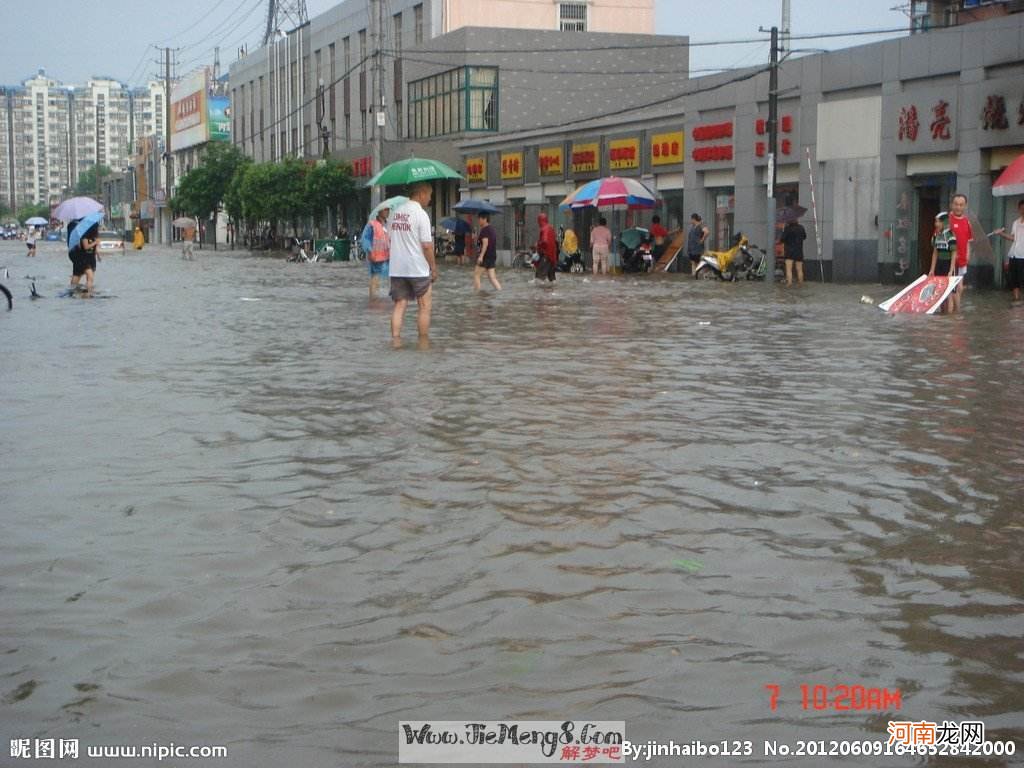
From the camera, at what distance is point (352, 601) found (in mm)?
5016

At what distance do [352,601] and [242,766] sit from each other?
143 cm

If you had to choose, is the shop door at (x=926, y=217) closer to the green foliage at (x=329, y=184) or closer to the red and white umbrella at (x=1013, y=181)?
the red and white umbrella at (x=1013, y=181)

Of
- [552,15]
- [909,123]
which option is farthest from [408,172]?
[552,15]

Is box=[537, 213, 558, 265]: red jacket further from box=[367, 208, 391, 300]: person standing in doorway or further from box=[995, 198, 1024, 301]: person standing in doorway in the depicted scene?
box=[995, 198, 1024, 301]: person standing in doorway

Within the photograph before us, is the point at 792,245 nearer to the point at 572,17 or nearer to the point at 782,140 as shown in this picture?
the point at 782,140

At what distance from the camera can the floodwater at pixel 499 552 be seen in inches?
159

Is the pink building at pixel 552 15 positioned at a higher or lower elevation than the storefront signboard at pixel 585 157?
higher

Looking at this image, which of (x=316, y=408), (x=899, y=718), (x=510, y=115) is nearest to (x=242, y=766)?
(x=899, y=718)

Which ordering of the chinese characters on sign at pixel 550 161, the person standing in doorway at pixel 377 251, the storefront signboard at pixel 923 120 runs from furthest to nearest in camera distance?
the chinese characters on sign at pixel 550 161
the storefront signboard at pixel 923 120
the person standing in doorway at pixel 377 251

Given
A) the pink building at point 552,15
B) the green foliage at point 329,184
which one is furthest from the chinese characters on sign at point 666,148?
the green foliage at point 329,184

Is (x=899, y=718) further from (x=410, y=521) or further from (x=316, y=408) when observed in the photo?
(x=316, y=408)

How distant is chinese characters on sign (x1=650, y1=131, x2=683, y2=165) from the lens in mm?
41625

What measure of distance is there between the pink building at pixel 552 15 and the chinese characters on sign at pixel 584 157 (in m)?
18.4
